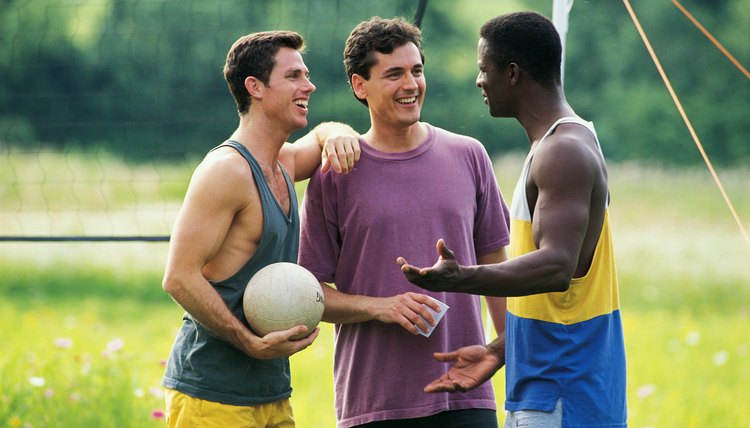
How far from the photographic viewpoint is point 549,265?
10.2 ft

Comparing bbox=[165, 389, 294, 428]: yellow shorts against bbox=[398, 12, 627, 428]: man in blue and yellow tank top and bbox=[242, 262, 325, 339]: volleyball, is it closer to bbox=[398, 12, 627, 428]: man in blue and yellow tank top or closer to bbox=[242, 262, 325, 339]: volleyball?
bbox=[242, 262, 325, 339]: volleyball

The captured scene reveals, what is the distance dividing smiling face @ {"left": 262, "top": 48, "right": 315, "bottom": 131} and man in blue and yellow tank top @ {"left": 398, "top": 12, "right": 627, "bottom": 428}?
683 mm

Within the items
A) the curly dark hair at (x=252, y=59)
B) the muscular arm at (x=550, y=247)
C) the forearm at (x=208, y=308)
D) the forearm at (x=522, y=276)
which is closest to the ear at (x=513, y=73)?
the muscular arm at (x=550, y=247)

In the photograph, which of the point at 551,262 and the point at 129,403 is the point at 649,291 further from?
the point at 551,262

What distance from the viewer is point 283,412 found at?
3.86 metres

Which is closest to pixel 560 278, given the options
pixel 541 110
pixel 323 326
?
pixel 541 110

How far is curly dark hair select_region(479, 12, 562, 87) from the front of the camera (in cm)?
344

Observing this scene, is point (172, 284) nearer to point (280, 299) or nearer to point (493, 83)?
point (280, 299)

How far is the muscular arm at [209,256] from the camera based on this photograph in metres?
3.57

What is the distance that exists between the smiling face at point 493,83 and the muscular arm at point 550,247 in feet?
1.25

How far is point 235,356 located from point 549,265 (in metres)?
1.22

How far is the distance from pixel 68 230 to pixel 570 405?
1308cm

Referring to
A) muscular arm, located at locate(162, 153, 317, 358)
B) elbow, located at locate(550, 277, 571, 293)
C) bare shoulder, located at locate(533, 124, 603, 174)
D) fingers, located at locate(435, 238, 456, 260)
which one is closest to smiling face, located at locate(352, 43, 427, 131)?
muscular arm, located at locate(162, 153, 317, 358)

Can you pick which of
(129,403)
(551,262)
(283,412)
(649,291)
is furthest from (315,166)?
(649,291)
